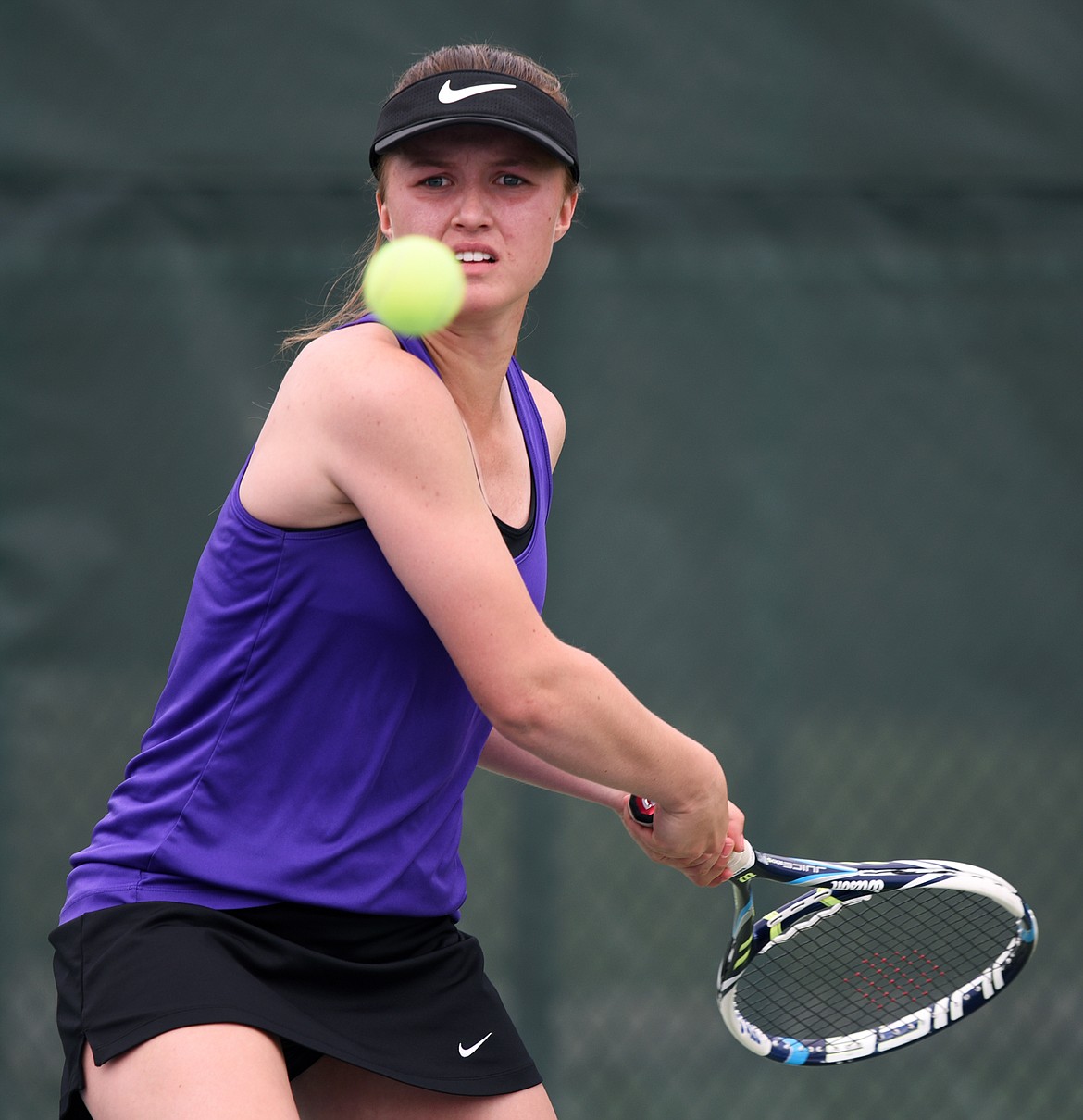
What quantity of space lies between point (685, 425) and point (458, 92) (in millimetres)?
1724

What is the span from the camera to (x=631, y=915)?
10.6 ft

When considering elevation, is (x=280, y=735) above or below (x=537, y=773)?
above

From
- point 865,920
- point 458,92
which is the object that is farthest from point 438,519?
point 865,920

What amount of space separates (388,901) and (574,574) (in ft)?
5.38

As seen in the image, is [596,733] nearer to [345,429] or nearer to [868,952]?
[345,429]

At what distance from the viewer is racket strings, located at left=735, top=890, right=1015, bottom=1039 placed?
2340mm

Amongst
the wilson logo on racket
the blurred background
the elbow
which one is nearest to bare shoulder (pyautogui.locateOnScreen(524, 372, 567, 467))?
the elbow

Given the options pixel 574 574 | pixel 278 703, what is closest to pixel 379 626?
pixel 278 703

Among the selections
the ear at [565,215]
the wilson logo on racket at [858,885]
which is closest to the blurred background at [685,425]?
the wilson logo on racket at [858,885]

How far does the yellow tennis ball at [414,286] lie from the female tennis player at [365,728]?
0.31 feet

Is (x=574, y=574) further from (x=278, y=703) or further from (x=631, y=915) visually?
(x=278, y=703)

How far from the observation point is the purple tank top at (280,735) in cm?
157

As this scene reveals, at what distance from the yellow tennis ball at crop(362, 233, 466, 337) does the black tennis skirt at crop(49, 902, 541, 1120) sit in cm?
65

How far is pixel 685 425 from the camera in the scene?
10.9ft
